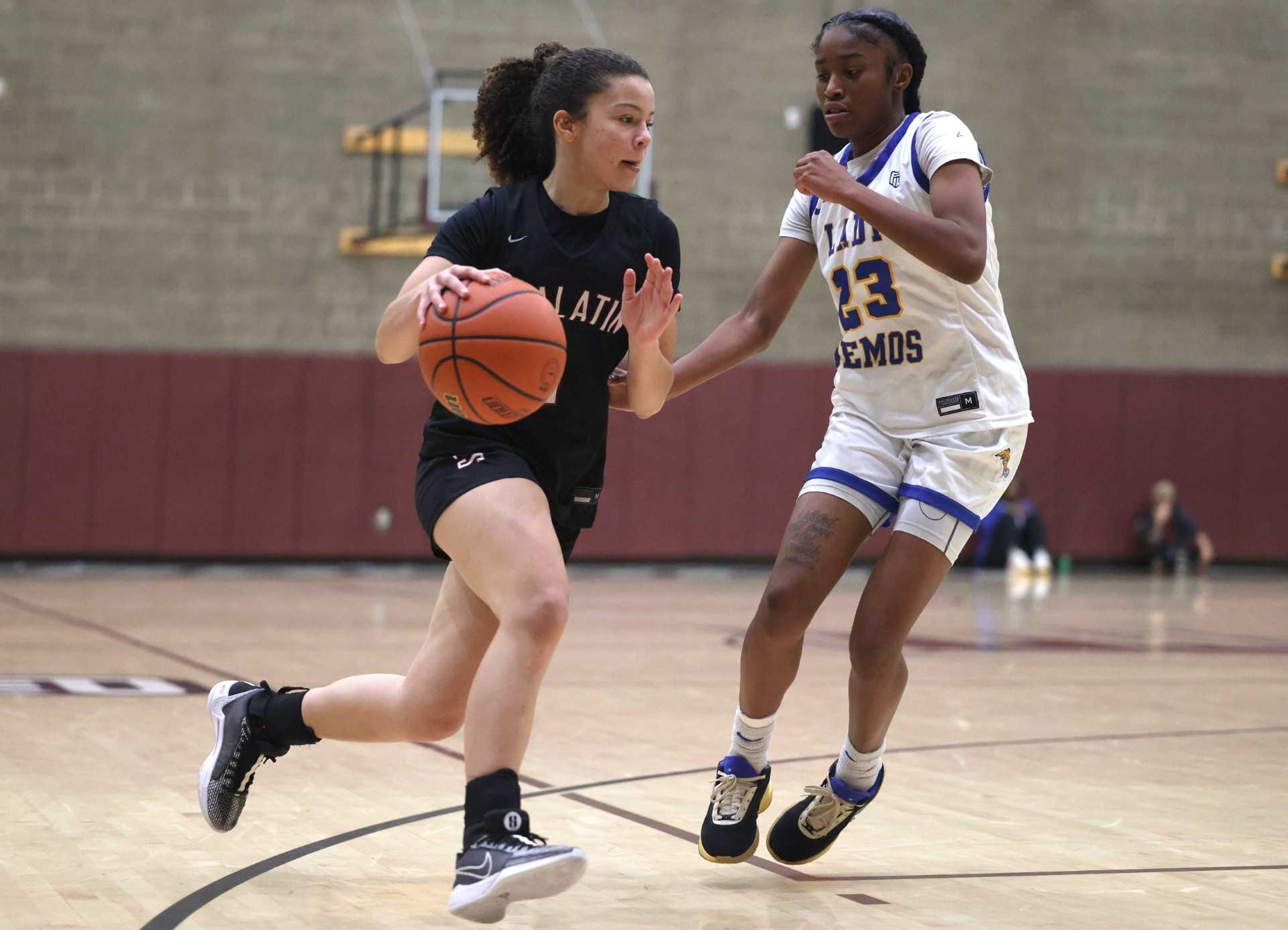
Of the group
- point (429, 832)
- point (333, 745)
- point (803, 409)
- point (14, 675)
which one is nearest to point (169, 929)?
point (429, 832)

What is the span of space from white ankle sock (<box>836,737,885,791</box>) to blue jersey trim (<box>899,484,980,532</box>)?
21.7 inches

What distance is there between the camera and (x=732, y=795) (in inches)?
139

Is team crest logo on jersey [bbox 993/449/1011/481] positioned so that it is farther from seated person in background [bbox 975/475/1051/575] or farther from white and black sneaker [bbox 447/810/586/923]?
seated person in background [bbox 975/475/1051/575]

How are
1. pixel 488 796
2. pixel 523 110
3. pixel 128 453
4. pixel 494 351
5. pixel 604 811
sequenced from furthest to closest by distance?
pixel 128 453, pixel 604 811, pixel 523 110, pixel 494 351, pixel 488 796

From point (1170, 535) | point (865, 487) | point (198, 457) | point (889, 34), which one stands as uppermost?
point (889, 34)

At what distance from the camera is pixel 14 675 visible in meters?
6.65

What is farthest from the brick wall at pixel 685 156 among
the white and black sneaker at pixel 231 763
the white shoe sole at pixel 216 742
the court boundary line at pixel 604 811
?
the white and black sneaker at pixel 231 763

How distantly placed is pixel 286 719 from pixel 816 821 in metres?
1.21

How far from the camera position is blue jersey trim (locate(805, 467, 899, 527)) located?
11.7 ft

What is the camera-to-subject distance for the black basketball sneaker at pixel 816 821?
140 inches

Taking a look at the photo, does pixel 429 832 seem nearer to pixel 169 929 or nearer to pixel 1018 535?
pixel 169 929

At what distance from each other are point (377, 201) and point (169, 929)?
40.1ft

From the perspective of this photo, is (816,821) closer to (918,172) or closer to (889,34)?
(918,172)

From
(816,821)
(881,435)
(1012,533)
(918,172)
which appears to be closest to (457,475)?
(881,435)
